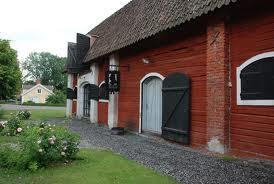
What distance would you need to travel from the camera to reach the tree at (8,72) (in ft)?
65.2

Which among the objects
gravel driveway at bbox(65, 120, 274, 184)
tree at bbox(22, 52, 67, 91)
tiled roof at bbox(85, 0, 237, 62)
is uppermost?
tree at bbox(22, 52, 67, 91)

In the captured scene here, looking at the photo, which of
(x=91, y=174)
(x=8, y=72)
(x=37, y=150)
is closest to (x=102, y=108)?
(x=8, y=72)

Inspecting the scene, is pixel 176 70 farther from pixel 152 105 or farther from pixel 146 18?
pixel 146 18

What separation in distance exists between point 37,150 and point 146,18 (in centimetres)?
748

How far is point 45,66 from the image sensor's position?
100000 millimetres

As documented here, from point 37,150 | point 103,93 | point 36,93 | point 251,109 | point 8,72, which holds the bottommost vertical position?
point 37,150

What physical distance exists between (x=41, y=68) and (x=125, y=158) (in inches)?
3865

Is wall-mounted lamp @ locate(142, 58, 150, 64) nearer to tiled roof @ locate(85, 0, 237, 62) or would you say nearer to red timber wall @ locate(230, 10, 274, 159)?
tiled roof @ locate(85, 0, 237, 62)

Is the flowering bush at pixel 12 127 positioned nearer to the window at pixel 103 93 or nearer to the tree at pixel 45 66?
the window at pixel 103 93

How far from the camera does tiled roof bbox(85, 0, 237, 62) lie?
8.50 meters

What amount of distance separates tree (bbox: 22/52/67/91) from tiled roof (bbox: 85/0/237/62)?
8394 centimetres

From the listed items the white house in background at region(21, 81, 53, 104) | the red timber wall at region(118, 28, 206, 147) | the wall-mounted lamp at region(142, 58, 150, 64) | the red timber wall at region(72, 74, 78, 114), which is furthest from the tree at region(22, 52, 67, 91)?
the wall-mounted lamp at region(142, 58, 150, 64)

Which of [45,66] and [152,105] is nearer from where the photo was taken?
[152,105]

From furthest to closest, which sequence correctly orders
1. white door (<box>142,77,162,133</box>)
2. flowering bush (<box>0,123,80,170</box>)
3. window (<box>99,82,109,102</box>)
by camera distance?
window (<box>99,82,109,102</box>)
white door (<box>142,77,162,133</box>)
flowering bush (<box>0,123,80,170</box>)
